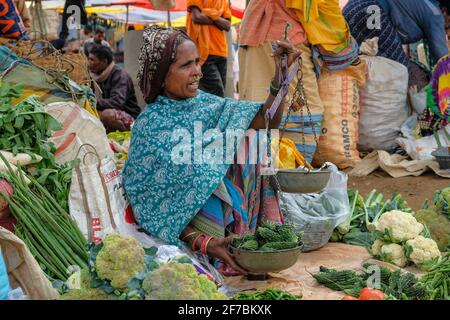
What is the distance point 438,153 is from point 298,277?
3.01 metres

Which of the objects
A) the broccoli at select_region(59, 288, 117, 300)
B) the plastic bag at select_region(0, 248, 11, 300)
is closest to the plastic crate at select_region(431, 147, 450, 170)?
the broccoli at select_region(59, 288, 117, 300)

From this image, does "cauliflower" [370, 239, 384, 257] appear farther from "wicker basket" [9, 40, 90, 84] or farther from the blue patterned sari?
"wicker basket" [9, 40, 90, 84]

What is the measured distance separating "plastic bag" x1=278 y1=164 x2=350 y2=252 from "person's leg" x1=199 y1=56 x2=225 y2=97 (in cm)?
366

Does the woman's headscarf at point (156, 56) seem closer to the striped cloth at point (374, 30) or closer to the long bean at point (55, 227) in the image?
the long bean at point (55, 227)

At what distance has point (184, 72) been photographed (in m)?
4.16

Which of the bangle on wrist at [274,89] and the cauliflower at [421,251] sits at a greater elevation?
the bangle on wrist at [274,89]

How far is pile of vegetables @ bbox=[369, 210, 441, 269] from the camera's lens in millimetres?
4383

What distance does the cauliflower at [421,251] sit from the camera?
4.36 m

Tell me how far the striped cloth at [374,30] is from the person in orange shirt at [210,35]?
1632 millimetres

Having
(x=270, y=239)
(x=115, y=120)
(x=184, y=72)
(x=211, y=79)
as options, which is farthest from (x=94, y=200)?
(x=211, y=79)

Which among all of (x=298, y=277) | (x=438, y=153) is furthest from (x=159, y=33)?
(x=438, y=153)

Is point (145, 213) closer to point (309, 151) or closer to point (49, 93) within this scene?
point (49, 93)

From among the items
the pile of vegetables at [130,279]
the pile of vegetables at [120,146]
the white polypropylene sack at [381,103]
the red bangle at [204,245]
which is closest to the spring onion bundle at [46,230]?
the pile of vegetables at [130,279]

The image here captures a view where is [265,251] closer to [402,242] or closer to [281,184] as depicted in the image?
[281,184]
